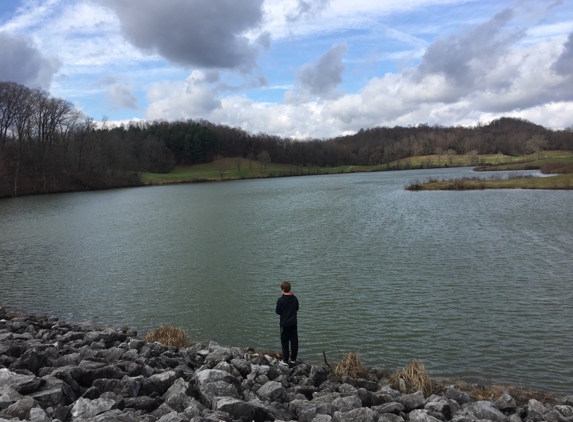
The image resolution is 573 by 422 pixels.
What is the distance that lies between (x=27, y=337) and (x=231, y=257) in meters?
12.8

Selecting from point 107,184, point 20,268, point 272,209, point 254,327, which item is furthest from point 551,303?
point 107,184

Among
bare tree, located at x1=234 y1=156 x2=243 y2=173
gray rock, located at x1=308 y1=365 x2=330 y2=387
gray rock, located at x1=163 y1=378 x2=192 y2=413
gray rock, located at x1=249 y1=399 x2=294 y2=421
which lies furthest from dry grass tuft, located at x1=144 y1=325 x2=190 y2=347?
bare tree, located at x1=234 y1=156 x2=243 y2=173

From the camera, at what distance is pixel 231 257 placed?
2353 centimetres

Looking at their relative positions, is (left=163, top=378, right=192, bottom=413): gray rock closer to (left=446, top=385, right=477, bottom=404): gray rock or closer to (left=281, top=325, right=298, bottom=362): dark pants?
(left=281, top=325, right=298, bottom=362): dark pants

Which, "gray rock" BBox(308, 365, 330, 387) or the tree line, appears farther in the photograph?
the tree line

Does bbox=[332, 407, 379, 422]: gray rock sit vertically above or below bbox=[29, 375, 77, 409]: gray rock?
below

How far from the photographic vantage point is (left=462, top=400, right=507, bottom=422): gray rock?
→ 7.11 m

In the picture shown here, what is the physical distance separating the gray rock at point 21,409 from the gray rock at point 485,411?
6649 mm

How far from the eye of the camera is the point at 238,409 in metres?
6.59

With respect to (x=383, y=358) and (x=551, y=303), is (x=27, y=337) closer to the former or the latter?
(x=383, y=358)

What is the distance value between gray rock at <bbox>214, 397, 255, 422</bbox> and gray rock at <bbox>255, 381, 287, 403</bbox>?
3.59ft

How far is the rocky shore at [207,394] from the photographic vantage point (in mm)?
6476

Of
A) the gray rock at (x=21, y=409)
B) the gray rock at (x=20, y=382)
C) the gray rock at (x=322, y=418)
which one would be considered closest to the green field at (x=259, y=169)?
the gray rock at (x=20, y=382)

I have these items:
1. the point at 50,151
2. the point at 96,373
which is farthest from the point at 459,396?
the point at 50,151
